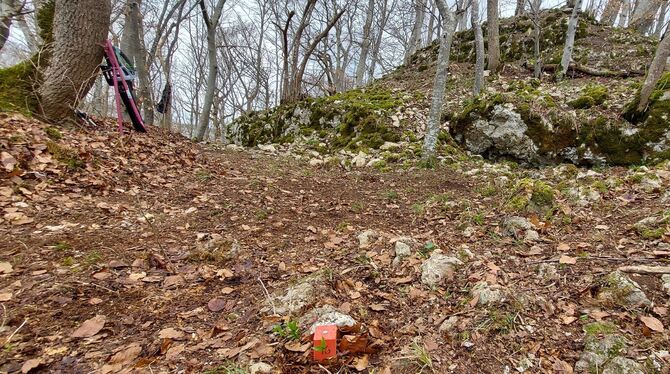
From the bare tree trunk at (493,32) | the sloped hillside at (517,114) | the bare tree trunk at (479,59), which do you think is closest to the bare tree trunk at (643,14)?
the sloped hillside at (517,114)

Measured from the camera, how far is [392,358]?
1646 millimetres

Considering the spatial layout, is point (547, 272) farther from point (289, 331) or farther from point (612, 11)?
point (612, 11)

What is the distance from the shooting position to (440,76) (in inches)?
206

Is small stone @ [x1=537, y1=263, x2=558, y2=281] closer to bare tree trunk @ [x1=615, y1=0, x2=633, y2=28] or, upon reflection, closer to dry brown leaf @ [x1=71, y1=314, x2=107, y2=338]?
dry brown leaf @ [x1=71, y1=314, x2=107, y2=338]

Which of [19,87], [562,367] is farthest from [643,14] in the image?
[19,87]

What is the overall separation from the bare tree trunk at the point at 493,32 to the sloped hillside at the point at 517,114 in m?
0.42

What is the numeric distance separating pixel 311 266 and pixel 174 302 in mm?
948

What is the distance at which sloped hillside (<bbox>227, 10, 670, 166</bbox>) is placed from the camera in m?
5.15

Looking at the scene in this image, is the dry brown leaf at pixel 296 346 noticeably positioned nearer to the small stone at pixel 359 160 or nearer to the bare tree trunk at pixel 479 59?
the small stone at pixel 359 160

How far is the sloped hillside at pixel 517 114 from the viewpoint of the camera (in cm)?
515

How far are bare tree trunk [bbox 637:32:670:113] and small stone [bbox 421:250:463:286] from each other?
482 centimetres

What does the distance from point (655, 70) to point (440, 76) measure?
2.99 m

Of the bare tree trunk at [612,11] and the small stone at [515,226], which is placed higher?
the bare tree trunk at [612,11]

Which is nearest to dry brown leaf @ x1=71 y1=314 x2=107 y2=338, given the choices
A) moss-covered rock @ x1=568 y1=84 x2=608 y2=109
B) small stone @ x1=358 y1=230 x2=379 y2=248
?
small stone @ x1=358 y1=230 x2=379 y2=248
